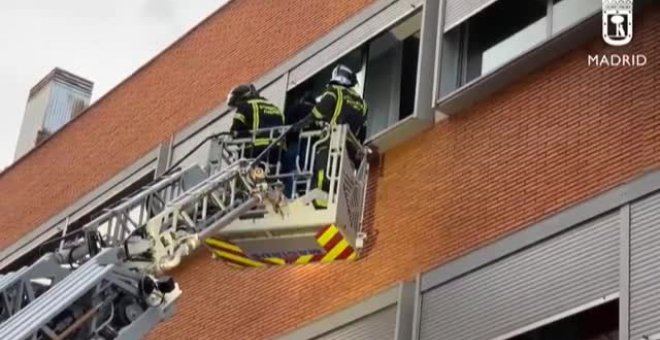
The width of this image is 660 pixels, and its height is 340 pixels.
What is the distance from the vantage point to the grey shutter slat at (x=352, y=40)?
15203 mm

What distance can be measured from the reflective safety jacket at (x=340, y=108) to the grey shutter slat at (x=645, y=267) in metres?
3.24

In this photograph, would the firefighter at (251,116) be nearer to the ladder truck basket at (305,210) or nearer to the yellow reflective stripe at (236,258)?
the ladder truck basket at (305,210)

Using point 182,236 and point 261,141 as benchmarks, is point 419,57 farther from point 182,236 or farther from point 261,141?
point 182,236

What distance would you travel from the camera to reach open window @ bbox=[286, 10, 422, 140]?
15.1 meters

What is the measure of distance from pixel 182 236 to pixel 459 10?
4647 mm

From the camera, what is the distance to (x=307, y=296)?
14.9 meters

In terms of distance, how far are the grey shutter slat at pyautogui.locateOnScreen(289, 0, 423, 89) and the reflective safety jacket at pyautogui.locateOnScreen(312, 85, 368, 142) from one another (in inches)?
88.7

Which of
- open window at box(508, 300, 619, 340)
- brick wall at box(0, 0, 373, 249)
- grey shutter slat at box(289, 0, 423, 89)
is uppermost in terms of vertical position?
brick wall at box(0, 0, 373, 249)

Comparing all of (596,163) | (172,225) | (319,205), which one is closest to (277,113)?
(319,205)

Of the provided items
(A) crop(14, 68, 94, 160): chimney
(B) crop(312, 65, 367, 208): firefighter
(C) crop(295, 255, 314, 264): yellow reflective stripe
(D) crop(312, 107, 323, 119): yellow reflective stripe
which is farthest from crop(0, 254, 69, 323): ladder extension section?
(A) crop(14, 68, 94, 160): chimney

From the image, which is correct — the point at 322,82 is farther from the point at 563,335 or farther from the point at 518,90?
the point at 563,335

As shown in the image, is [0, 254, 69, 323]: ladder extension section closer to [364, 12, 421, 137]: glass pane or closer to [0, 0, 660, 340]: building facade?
[0, 0, 660, 340]: building facade

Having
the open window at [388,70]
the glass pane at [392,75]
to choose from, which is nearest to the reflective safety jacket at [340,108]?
the open window at [388,70]

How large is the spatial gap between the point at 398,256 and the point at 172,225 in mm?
3218
